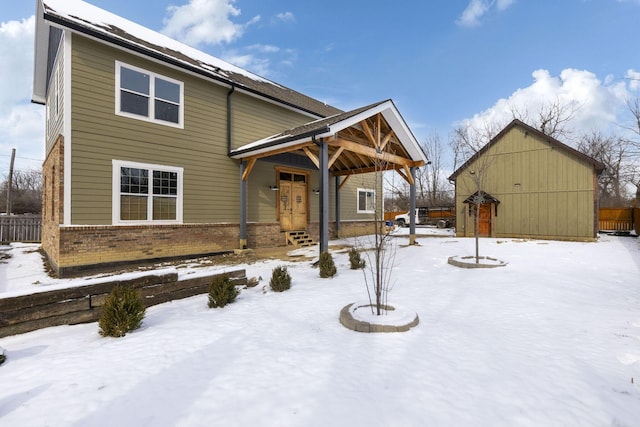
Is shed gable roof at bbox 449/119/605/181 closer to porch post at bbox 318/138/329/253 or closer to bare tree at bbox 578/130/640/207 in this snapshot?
porch post at bbox 318/138/329/253

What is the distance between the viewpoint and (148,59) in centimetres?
880

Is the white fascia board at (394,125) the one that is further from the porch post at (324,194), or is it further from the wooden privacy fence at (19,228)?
the wooden privacy fence at (19,228)

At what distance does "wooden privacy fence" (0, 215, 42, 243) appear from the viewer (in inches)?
535

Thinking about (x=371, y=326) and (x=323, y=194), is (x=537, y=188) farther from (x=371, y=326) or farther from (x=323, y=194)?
(x=371, y=326)

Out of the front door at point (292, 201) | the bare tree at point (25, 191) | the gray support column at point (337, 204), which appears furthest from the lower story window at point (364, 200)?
the bare tree at point (25, 191)

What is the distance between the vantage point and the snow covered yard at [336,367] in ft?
7.05

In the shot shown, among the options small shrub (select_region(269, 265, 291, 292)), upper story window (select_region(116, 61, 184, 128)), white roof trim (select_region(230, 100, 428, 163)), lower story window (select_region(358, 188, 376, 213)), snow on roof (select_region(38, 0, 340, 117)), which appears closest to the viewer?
small shrub (select_region(269, 265, 291, 292))

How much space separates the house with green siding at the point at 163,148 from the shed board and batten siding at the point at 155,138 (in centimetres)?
3

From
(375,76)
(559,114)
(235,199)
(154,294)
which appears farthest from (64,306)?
(559,114)

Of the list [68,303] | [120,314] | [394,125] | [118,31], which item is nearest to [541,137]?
[394,125]

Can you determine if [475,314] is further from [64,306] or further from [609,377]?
[64,306]

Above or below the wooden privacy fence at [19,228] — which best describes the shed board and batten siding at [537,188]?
above

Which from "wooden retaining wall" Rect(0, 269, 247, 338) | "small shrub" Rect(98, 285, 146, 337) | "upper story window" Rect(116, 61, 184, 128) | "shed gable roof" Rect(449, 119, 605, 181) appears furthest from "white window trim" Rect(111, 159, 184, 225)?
"shed gable roof" Rect(449, 119, 605, 181)

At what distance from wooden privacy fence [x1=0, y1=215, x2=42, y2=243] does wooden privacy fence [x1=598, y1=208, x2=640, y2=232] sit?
32853 millimetres
